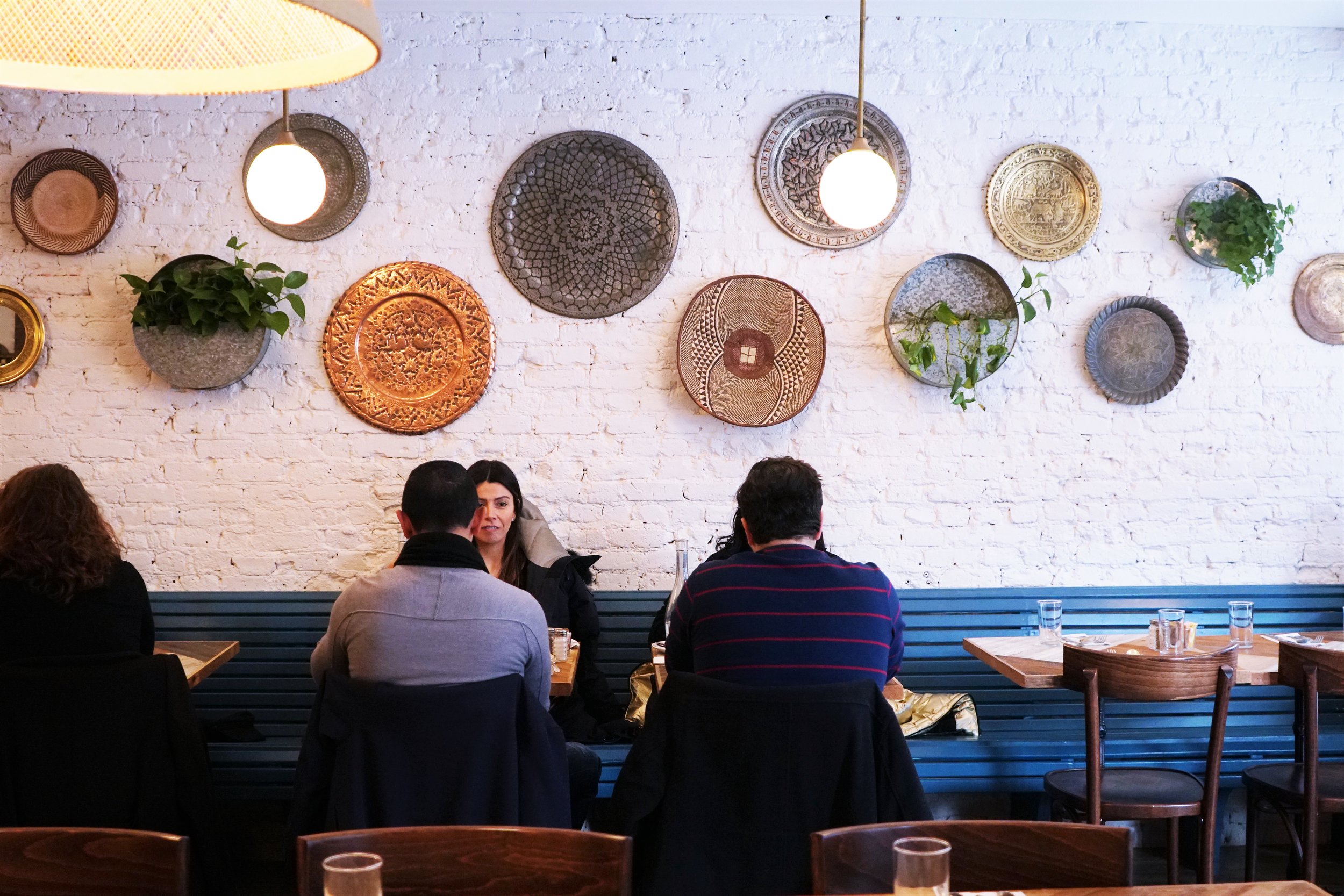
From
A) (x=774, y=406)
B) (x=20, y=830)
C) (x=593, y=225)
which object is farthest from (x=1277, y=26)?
(x=20, y=830)

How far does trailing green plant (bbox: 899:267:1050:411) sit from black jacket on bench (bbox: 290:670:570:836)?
2.45 meters

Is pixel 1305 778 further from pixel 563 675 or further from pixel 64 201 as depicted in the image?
pixel 64 201

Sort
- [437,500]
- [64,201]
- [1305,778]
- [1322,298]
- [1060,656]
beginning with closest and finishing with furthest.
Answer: [437,500], [1305,778], [1060,656], [64,201], [1322,298]

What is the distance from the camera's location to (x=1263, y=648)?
12.4 feet

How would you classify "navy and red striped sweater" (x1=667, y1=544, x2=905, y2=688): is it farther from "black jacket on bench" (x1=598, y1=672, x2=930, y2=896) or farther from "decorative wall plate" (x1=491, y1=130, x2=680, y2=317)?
"decorative wall plate" (x1=491, y1=130, x2=680, y2=317)

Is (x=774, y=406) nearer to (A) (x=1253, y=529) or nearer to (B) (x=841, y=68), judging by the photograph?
(B) (x=841, y=68)

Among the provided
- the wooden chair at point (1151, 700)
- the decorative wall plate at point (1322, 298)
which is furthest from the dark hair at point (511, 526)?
the decorative wall plate at point (1322, 298)

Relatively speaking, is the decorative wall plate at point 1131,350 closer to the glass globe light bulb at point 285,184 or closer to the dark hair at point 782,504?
the dark hair at point 782,504

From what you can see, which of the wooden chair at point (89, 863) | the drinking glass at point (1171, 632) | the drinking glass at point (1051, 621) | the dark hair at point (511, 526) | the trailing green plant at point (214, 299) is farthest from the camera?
the trailing green plant at point (214, 299)

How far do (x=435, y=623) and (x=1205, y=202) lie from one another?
137 inches

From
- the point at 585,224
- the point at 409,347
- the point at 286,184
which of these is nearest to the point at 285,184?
the point at 286,184

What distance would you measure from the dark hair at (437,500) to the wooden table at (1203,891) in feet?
5.32

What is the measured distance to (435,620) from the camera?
2.67 metres

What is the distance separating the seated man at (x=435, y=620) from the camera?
2.66 metres
